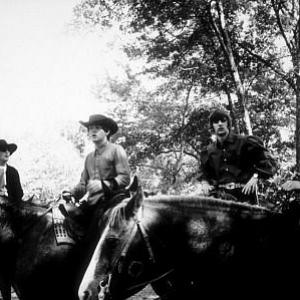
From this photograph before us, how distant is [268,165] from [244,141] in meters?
0.41

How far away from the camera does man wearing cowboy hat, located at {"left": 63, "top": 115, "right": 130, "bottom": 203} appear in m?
5.20

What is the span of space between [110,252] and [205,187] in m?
2.26

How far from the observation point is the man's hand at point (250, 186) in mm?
4508

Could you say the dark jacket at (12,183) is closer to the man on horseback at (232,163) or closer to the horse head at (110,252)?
the man on horseback at (232,163)

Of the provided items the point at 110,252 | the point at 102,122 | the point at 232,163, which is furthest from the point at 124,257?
the point at 102,122

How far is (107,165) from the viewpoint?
5.30m

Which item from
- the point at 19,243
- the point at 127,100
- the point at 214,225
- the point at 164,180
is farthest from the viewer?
the point at 164,180

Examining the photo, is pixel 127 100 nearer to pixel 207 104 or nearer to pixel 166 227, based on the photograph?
pixel 207 104

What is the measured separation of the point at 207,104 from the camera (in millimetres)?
25172

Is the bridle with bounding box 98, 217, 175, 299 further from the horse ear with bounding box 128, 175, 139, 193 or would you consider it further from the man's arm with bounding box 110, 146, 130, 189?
the man's arm with bounding box 110, 146, 130, 189

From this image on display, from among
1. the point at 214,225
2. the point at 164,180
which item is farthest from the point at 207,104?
the point at 214,225

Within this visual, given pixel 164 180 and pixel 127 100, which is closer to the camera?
pixel 127 100

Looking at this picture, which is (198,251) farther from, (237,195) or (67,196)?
(67,196)

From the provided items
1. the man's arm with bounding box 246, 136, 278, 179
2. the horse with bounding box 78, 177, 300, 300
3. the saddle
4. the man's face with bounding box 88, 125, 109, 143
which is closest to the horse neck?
the saddle
